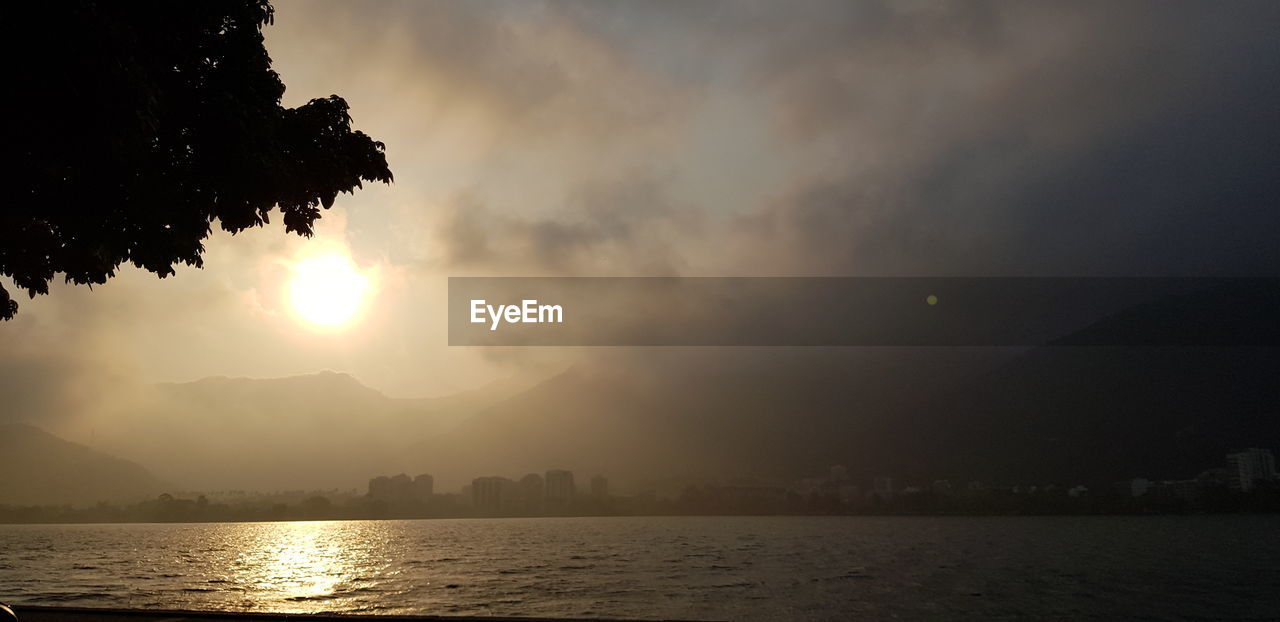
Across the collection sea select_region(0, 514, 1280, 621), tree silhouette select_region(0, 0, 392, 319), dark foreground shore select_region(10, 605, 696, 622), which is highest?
tree silhouette select_region(0, 0, 392, 319)

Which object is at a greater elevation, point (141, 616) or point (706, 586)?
point (141, 616)

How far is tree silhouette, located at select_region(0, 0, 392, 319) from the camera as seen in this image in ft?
28.6

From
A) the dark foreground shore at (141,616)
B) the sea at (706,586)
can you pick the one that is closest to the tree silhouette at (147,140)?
the dark foreground shore at (141,616)

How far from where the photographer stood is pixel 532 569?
247ft

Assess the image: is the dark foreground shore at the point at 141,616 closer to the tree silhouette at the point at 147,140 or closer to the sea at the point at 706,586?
the tree silhouette at the point at 147,140

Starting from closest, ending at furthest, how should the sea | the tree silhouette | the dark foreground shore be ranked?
the tree silhouette, the dark foreground shore, the sea

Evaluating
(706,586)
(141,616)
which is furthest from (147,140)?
A: (706,586)

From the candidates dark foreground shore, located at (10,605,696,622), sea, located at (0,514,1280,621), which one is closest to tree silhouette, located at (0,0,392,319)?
dark foreground shore, located at (10,605,696,622)

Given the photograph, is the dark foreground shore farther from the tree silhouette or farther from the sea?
the sea

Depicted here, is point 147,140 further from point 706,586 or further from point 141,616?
point 706,586

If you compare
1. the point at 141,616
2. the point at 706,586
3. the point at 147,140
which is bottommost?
the point at 706,586

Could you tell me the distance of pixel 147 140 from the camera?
9633mm

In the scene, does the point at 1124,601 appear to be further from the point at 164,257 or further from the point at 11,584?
the point at 11,584

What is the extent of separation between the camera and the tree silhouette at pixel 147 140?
8.72 meters
